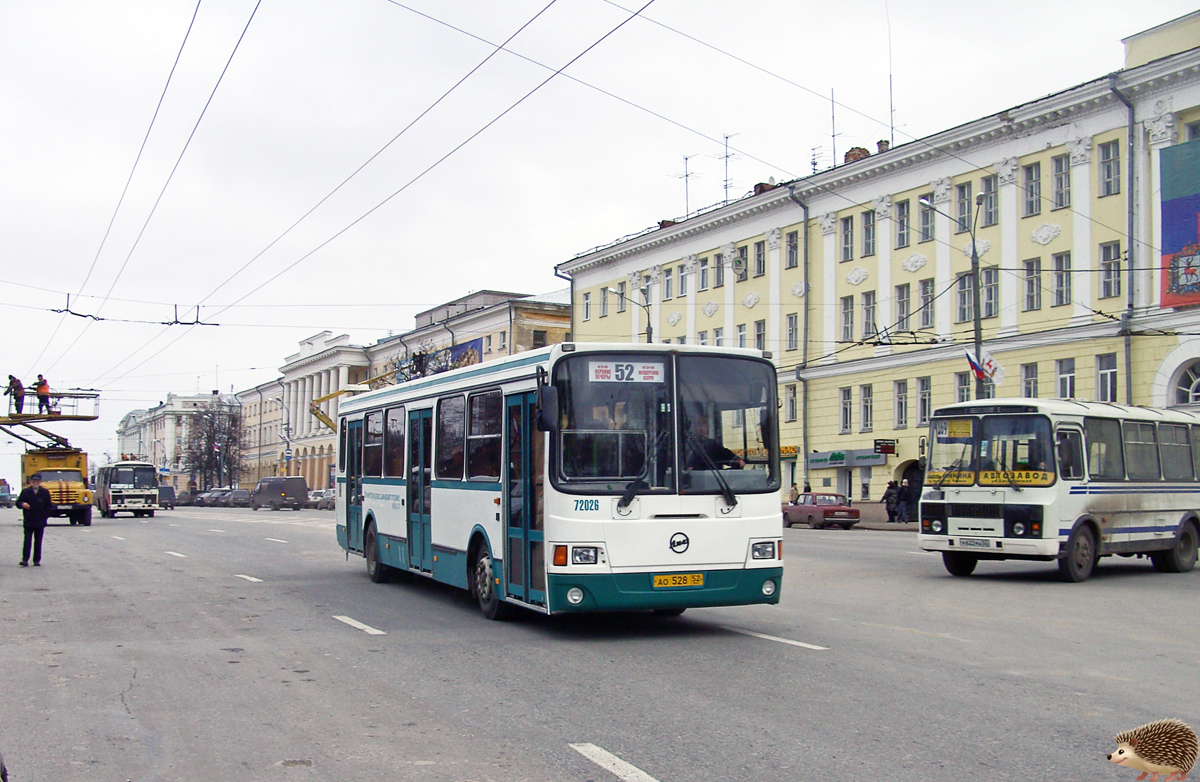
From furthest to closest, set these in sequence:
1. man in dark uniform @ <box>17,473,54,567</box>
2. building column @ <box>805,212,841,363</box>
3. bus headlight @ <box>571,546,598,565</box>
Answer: building column @ <box>805,212,841,363</box>
man in dark uniform @ <box>17,473,54,567</box>
bus headlight @ <box>571,546,598,565</box>

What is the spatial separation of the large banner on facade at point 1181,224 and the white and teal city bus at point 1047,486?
16.6 meters

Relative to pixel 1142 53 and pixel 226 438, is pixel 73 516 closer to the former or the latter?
pixel 1142 53

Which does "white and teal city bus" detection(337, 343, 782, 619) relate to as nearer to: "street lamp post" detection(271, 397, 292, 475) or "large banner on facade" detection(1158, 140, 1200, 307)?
"large banner on facade" detection(1158, 140, 1200, 307)

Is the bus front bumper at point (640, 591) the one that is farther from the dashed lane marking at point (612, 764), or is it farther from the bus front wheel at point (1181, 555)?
the bus front wheel at point (1181, 555)

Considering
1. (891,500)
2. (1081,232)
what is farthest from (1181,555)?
(891,500)

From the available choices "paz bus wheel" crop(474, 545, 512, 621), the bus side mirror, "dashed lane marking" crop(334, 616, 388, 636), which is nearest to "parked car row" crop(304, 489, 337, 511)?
"dashed lane marking" crop(334, 616, 388, 636)

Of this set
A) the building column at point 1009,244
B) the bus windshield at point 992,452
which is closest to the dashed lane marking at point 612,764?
the bus windshield at point 992,452

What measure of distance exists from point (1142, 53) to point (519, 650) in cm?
3390

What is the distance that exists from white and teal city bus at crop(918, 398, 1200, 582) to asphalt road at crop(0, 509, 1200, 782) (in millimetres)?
1741

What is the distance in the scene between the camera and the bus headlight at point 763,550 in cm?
1086

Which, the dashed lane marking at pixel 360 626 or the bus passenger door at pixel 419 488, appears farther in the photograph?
the bus passenger door at pixel 419 488

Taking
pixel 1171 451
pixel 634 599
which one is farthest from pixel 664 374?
pixel 1171 451

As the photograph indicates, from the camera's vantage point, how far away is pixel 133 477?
56.2 metres

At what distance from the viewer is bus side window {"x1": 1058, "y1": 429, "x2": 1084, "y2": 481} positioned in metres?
17.1
